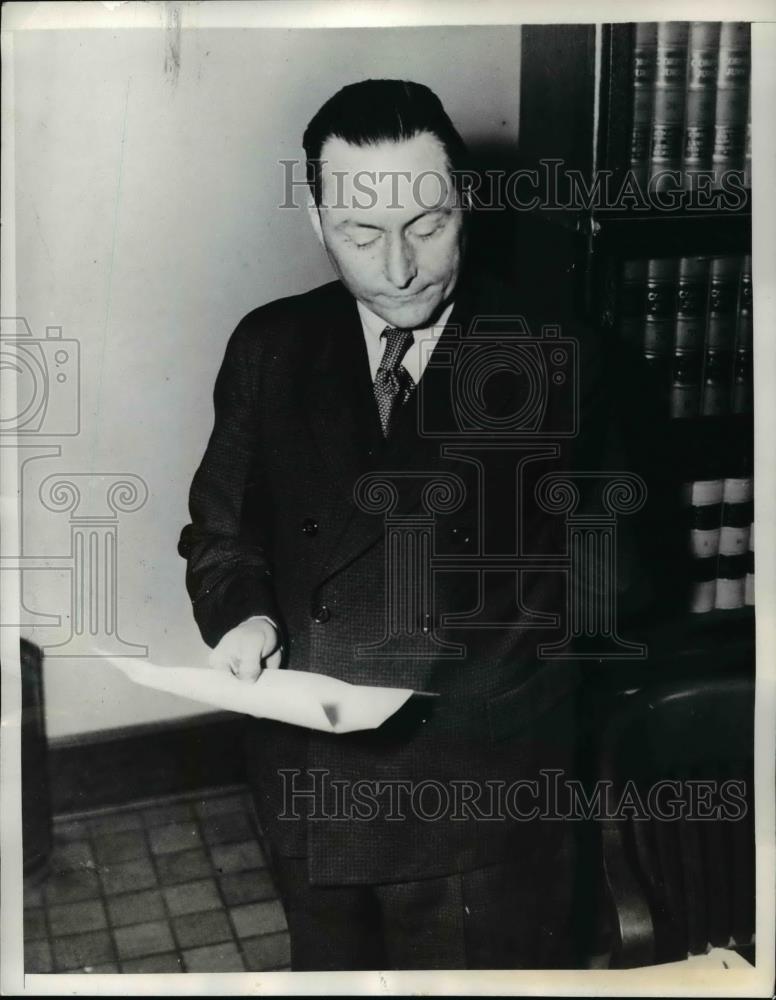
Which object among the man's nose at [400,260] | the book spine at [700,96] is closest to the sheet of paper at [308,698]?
the man's nose at [400,260]

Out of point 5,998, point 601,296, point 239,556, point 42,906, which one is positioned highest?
point 601,296

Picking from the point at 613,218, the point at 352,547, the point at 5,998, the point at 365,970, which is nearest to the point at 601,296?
the point at 613,218

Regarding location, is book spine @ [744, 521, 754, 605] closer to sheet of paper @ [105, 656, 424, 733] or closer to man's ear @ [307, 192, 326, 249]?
sheet of paper @ [105, 656, 424, 733]

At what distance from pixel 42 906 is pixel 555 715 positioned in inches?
27.7

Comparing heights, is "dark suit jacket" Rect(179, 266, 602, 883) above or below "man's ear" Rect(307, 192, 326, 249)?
below

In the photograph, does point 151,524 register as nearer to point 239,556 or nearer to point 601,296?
point 239,556

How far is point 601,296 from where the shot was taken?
52.0 inches

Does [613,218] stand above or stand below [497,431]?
above

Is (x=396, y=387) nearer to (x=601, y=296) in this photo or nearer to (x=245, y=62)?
(x=601, y=296)

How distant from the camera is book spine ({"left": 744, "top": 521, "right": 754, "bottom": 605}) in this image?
1.36 m

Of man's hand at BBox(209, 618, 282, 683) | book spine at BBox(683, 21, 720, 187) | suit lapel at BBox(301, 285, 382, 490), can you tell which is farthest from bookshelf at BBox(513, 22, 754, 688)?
man's hand at BBox(209, 618, 282, 683)

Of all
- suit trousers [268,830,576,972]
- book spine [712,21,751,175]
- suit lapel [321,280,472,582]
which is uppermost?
book spine [712,21,751,175]

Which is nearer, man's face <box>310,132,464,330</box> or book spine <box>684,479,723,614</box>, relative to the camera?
man's face <box>310,132,464,330</box>

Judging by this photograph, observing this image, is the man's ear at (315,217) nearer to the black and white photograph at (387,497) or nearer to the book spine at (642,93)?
the black and white photograph at (387,497)
